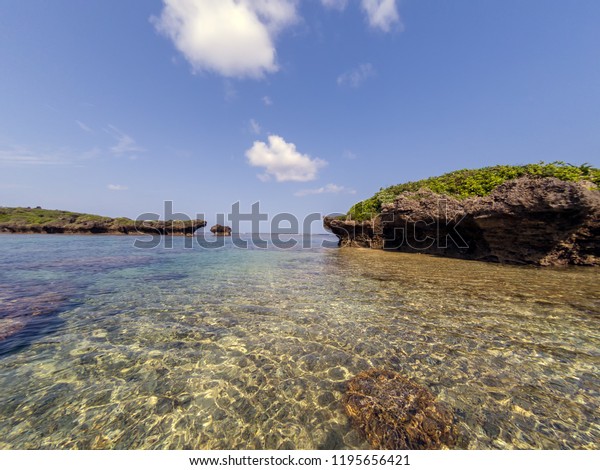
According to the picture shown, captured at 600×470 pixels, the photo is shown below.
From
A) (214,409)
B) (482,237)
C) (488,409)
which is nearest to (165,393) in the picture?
(214,409)

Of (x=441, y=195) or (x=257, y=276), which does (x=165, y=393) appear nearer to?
(x=257, y=276)

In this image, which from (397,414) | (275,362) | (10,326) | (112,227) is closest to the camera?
(397,414)

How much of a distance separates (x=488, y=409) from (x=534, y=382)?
1571 mm

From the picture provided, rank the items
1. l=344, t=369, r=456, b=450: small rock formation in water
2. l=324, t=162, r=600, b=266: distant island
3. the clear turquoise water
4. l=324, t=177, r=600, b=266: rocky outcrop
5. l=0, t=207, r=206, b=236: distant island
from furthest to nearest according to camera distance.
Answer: l=0, t=207, r=206, b=236: distant island < l=324, t=162, r=600, b=266: distant island < l=324, t=177, r=600, b=266: rocky outcrop < the clear turquoise water < l=344, t=369, r=456, b=450: small rock formation in water

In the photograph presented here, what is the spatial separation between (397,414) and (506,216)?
2061 centimetres

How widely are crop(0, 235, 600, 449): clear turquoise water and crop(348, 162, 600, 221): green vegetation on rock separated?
14.8 meters

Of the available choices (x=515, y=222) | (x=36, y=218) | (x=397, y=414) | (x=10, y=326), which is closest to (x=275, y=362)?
(x=397, y=414)

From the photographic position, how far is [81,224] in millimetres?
67625

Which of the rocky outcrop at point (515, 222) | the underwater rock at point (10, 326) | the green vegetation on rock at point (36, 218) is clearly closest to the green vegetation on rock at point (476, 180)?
the rocky outcrop at point (515, 222)

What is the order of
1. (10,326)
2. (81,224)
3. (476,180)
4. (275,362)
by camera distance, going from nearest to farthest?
1. (275,362)
2. (10,326)
3. (476,180)
4. (81,224)

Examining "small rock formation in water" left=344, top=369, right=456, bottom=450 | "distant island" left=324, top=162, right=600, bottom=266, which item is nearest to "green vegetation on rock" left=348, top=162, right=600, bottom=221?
"distant island" left=324, top=162, right=600, bottom=266

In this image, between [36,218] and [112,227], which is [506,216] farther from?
[36,218]

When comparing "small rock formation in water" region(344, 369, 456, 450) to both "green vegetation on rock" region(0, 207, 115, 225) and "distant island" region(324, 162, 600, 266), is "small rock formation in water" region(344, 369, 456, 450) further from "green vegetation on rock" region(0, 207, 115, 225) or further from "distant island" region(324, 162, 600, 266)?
"green vegetation on rock" region(0, 207, 115, 225)

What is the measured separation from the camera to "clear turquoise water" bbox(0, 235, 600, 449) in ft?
11.6
